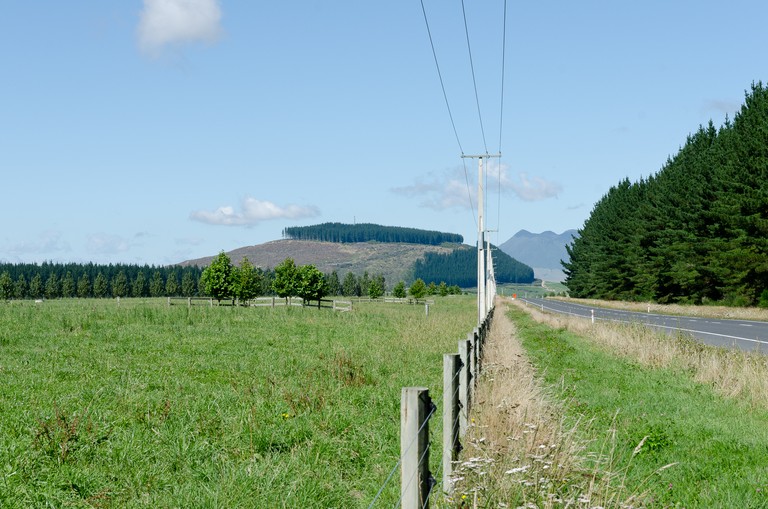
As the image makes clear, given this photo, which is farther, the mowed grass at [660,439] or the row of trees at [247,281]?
the row of trees at [247,281]

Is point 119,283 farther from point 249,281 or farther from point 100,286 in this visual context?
point 249,281

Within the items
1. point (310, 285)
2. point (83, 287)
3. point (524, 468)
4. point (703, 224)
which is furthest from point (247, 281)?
point (83, 287)

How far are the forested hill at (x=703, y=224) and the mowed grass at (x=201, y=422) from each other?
30.6 metres

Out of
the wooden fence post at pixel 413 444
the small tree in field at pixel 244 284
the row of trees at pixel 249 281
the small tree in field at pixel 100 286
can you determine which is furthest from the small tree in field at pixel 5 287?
the wooden fence post at pixel 413 444

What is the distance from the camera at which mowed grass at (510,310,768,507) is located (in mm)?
6309

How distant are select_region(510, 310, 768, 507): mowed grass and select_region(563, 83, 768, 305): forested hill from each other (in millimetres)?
31670

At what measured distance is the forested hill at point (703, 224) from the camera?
42969mm

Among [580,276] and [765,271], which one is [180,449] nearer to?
[765,271]

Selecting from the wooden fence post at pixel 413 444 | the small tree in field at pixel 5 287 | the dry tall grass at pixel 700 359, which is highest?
the small tree in field at pixel 5 287

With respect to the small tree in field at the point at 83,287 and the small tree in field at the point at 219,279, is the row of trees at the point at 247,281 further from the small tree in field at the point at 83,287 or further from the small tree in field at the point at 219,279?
the small tree in field at the point at 83,287

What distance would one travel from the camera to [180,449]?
7750mm

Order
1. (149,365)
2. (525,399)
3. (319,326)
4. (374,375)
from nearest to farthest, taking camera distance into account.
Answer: (525,399) → (374,375) → (149,365) → (319,326)

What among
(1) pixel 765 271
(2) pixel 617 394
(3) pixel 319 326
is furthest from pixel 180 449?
(1) pixel 765 271

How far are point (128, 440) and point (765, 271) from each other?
144 feet
